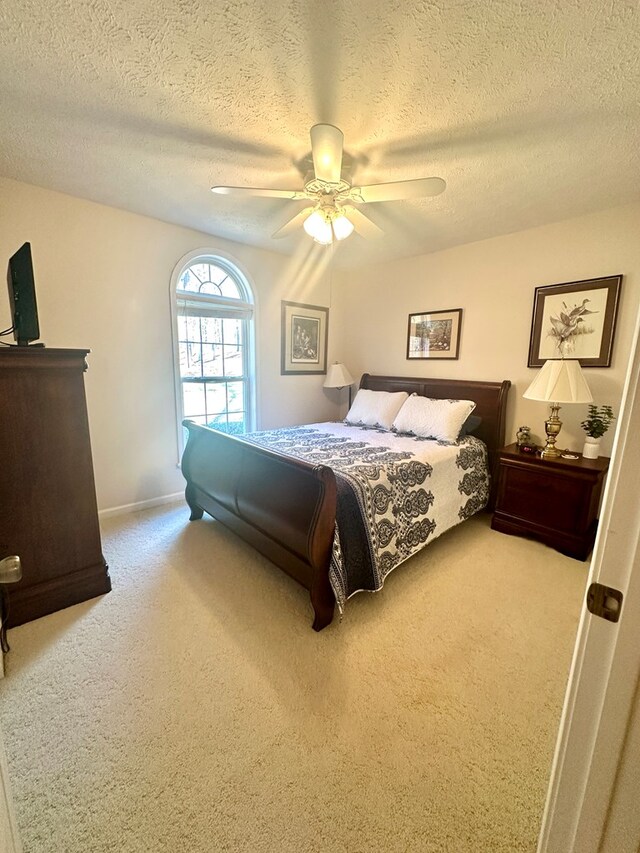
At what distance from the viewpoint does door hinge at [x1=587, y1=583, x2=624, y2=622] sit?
1.95 ft

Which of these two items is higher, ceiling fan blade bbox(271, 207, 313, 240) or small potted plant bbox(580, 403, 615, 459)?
ceiling fan blade bbox(271, 207, 313, 240)

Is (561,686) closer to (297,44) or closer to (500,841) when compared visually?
(500,841)

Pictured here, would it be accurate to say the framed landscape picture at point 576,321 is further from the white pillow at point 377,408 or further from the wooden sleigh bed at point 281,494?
the white pillow at point 377,408

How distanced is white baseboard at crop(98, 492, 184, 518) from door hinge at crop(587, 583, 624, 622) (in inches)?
134

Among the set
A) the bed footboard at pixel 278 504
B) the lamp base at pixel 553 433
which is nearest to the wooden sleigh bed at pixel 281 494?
the bed footboard at pixel 278 504

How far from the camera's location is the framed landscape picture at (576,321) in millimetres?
2621

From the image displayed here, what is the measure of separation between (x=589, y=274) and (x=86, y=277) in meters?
3.96

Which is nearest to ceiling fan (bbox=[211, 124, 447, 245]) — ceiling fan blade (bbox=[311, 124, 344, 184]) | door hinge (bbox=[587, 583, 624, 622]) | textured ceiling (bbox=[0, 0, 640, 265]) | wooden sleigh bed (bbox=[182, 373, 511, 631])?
ceiling fan blade (bbox=[311, 124, 344, 184])

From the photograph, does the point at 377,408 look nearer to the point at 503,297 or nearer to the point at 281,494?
the point at 503,297

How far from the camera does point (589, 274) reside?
8.84 feet

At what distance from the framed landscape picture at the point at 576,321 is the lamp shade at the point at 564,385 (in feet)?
1.40

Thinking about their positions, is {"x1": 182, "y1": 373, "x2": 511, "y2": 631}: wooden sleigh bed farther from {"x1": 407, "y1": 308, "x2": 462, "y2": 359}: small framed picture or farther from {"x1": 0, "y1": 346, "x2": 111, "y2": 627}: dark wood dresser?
{"x1": 0, "y1": 346, "x2": 111, "y2": 627}: dark wood dresser

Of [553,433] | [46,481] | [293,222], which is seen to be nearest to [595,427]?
[553,433]

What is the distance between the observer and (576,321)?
277cm
